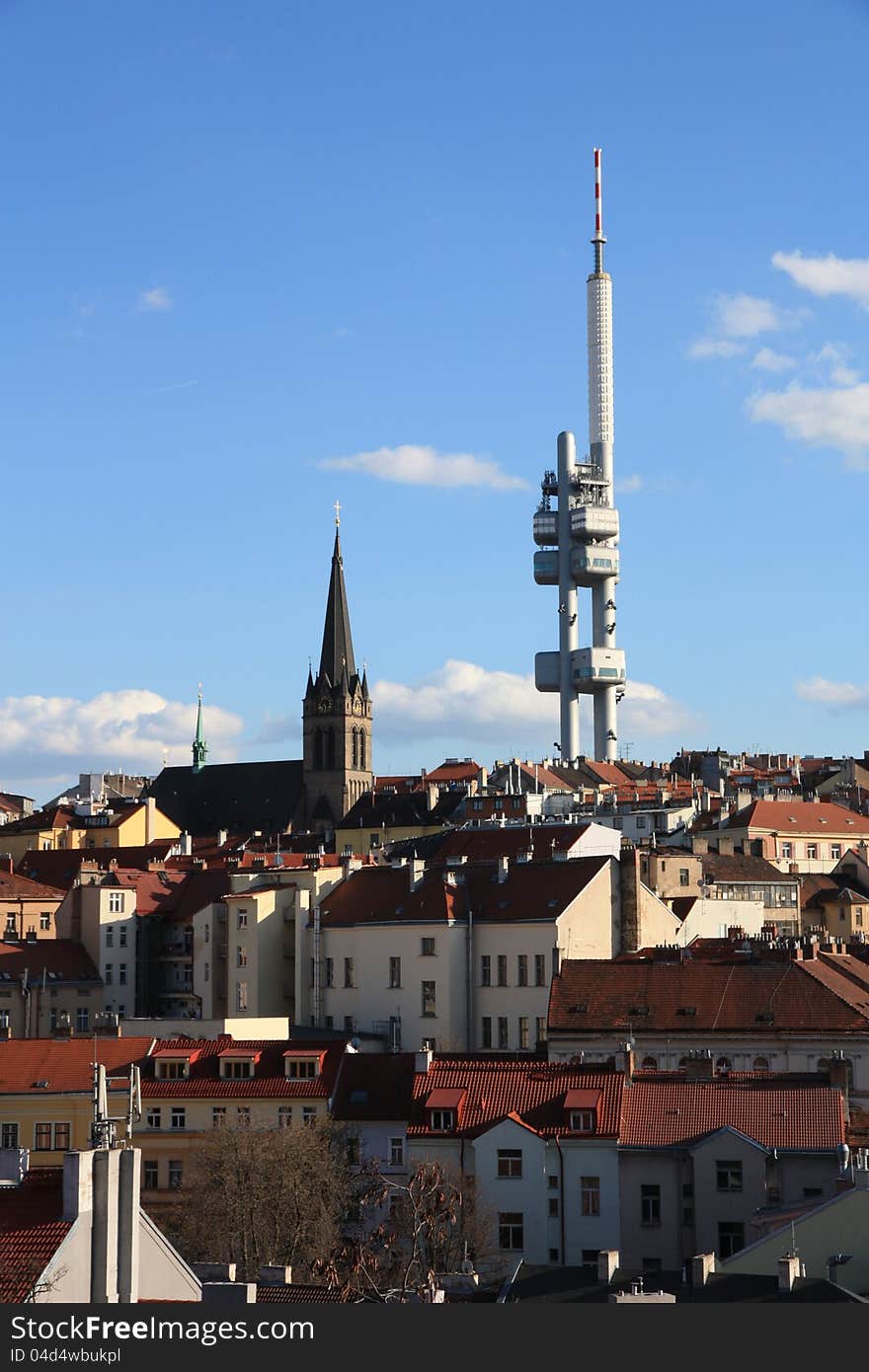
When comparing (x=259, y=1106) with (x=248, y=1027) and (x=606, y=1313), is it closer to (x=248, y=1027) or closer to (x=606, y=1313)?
(x=248, y=1027)

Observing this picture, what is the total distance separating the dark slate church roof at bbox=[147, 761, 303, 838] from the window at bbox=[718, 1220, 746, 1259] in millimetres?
113517

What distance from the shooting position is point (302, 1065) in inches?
2140

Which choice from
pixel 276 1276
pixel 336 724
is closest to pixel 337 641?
pixel 336 724

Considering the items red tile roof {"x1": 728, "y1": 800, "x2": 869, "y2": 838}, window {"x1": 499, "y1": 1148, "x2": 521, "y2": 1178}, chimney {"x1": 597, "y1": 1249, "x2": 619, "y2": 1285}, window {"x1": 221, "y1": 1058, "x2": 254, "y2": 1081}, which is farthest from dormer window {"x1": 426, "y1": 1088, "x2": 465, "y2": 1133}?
red tile roof {"x1": 728, "y1": 800, "x2": 869, "y2": 838}

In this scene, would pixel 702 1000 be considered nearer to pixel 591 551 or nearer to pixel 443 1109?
pixel 443 1109

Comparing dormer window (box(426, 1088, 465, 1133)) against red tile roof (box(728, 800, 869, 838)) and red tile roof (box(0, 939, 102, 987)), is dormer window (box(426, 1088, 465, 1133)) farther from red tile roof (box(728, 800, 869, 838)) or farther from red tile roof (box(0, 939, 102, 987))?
red tile roof (box(728, 800, 869, 838))

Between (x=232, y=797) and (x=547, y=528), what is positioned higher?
(x=547, y=528)

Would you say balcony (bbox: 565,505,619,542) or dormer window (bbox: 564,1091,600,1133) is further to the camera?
balcony (bbox: 565,505,619,542)

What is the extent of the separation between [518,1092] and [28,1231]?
2592cm

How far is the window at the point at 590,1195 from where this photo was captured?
148 ft

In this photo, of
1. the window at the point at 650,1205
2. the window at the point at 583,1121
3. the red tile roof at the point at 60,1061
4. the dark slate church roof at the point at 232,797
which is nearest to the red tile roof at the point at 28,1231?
the window at the point at 650,1205

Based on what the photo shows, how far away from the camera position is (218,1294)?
84.5 feet

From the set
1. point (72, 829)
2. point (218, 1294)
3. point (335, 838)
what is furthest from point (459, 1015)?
point (335, 838)

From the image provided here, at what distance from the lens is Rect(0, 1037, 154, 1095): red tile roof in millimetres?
54531
